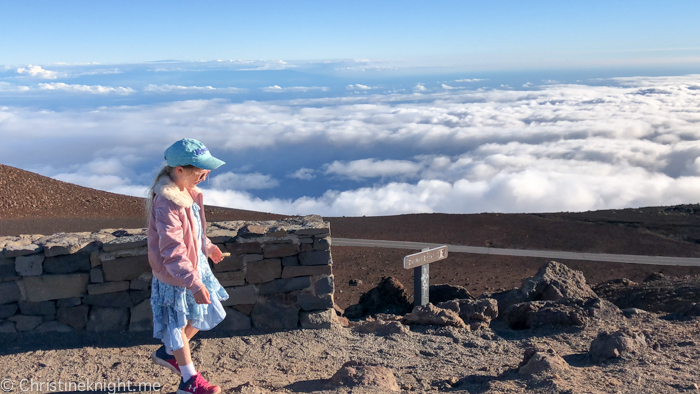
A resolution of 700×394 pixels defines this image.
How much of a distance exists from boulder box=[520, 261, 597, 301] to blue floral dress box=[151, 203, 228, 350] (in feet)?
15.9

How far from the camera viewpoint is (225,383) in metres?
4.04

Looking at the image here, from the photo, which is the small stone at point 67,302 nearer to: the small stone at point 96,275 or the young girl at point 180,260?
the small stone at point 96,275

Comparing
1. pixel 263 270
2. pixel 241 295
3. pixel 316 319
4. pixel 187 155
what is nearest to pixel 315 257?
pixel 263 270

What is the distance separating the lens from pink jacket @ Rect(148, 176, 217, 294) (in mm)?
3229

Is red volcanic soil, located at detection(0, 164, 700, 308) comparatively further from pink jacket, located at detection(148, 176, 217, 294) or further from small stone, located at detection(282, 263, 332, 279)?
pink jacket, located at detection(148, 176, 217, 294)

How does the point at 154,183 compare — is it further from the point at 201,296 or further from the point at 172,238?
the point at 201,296

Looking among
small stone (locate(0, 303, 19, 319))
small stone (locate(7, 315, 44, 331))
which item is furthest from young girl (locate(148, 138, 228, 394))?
small stone (locate(0, 303, 19, 319))

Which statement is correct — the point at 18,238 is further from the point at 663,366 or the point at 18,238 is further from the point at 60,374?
the point at 663,366

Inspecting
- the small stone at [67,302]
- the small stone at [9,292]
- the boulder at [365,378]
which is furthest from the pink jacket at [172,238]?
the small stone at [9,292]

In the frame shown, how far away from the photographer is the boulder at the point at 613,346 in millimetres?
4250

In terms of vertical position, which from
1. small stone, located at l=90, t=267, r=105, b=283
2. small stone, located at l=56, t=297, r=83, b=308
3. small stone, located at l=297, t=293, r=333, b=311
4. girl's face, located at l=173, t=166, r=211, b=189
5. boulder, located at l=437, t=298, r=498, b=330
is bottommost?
boulder, located at l=437, t=298, r=498, b=330

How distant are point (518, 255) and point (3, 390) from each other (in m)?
11.9

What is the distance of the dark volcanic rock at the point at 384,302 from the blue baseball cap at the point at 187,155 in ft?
16.7

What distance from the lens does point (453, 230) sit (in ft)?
53.9
